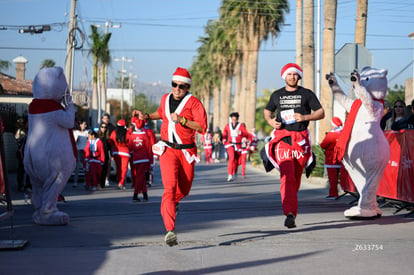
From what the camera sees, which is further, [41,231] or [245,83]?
[245,83]

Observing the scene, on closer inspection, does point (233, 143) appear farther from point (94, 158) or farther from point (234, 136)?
point (94, 158)

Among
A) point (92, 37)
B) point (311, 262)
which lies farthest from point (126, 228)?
point (92, 37)

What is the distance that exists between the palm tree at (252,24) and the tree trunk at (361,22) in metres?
23.6

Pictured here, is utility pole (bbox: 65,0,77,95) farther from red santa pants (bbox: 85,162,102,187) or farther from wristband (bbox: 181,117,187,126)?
wristband (bbox: 181,117,187,126)

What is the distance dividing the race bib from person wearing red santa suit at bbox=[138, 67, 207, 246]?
5.26 feet

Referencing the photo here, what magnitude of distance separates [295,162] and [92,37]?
1980 inches

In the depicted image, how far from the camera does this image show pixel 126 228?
9.91 m

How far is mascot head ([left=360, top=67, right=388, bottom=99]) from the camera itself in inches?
420

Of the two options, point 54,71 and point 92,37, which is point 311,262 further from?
point 92,37

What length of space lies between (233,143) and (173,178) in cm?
1418

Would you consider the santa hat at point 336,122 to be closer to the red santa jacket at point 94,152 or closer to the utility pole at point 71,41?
the red santa jacket at point 94,152

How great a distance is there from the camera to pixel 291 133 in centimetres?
968

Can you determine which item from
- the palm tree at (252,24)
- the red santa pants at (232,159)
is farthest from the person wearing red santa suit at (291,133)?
the palm tree at (252,24)

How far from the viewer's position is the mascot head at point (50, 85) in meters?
10.9
